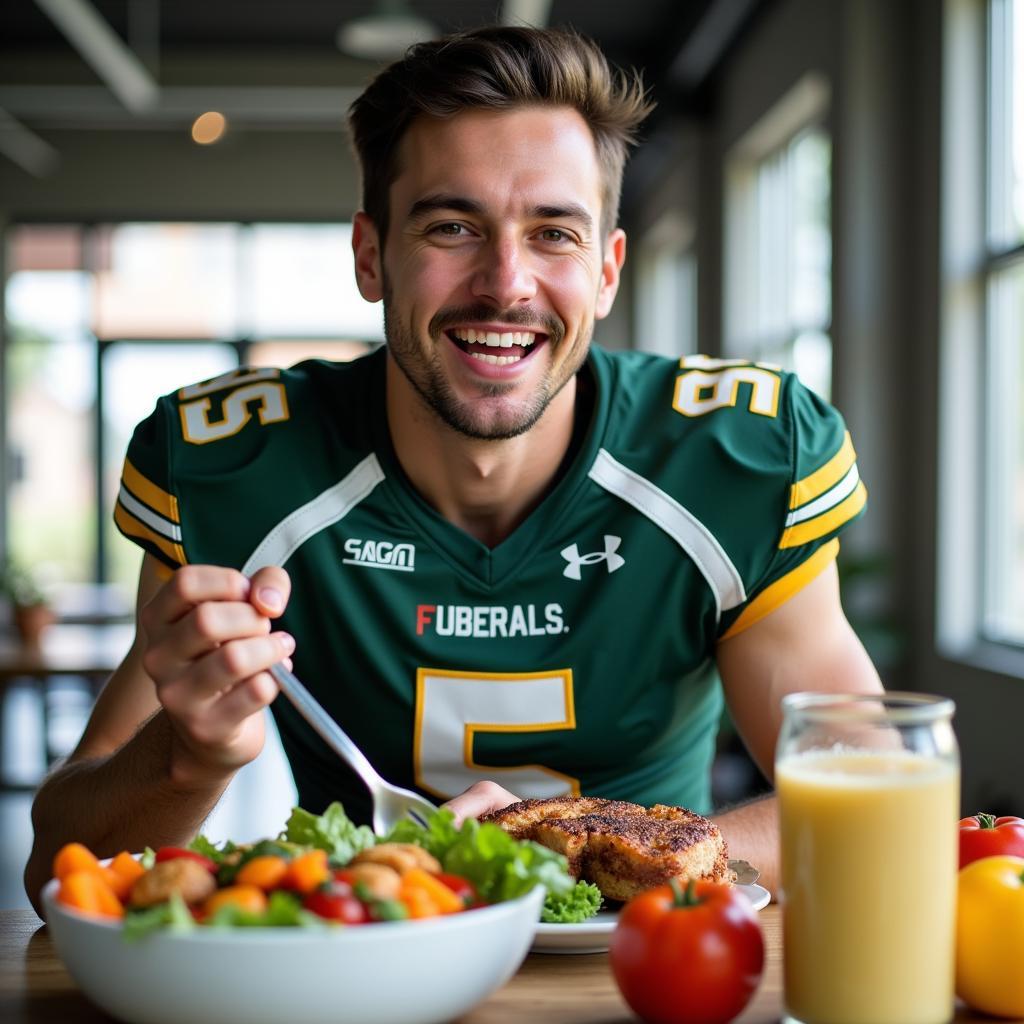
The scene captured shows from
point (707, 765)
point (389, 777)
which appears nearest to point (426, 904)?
point (389, 777)

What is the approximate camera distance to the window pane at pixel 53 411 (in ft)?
35.3

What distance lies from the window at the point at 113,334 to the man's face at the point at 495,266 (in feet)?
30.0

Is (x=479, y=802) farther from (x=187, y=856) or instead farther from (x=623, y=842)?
(x=187, y=856)

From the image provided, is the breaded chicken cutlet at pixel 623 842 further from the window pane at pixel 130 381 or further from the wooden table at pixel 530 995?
the window pane at pixel 130 381

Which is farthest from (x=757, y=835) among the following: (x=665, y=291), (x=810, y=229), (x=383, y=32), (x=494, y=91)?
(x=665, y=291)

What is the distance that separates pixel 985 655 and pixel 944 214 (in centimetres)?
156

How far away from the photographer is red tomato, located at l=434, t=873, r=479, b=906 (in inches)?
34.6

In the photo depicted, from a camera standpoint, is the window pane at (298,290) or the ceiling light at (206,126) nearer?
the ceiling light at (206,126)

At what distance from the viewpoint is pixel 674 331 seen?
11398mm

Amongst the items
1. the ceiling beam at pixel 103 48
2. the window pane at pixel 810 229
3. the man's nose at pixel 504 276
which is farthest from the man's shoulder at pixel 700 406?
the ceiling beam at pixel 103 48

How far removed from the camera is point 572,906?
1.05 m

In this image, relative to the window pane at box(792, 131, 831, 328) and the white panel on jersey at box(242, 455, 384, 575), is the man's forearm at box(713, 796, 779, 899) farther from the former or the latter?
the window pane at box(792, 131, 831, 328)

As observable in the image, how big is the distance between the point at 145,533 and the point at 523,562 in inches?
19.0

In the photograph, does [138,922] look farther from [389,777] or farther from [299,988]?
[389,777]
